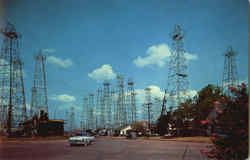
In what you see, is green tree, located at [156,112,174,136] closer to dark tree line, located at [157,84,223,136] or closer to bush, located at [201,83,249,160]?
dark tree line, located at [157,84,223,136]

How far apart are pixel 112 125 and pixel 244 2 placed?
148 feet

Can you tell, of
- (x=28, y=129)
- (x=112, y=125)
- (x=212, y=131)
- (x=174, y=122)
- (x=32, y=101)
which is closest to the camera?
(x=212, y=131)

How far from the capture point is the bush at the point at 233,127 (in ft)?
14.1

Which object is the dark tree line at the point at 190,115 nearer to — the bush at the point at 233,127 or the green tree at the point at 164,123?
the green tree at the point at 164,123

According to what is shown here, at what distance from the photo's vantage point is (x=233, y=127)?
14.2 ft

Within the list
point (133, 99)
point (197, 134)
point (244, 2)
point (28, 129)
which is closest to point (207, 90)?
point (197, 134)

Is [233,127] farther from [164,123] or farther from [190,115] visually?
[164,123]

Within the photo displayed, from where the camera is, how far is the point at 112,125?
5144 centimetres

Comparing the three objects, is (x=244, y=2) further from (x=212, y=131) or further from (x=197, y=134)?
(x=197, y=134)

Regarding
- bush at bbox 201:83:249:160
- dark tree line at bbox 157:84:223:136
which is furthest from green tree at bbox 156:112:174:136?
bush at bbox 201:83:249:160

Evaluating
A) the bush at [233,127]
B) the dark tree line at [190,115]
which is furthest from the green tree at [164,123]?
the bush at [233,127]

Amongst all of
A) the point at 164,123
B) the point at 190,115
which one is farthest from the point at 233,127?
the point at 164,123

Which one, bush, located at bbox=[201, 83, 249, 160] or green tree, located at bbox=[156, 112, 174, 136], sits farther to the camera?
green tree, located at bbox=[156, 112, 174, 136]

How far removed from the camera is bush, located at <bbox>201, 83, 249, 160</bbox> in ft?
14.1
